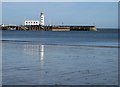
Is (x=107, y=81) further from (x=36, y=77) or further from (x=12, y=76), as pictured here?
(x=12, y=76)

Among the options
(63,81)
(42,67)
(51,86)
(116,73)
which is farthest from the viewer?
(42,67)

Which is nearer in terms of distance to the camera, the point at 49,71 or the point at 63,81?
the point at 63,81

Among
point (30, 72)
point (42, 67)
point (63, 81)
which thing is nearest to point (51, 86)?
point (63, 81)

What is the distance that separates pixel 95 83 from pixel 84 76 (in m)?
1.57

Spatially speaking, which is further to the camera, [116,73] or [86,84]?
[116,73]

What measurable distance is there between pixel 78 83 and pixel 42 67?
176 inches

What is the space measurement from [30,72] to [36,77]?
136 cm

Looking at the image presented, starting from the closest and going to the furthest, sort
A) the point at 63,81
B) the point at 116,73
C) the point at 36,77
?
the point at 63,81
the point at 36,77
the point at 116,73

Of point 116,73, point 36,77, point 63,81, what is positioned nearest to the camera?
point 63,81

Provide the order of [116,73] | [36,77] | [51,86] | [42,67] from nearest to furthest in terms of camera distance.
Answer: [51,86], [36,77], [116,73], [42,67]

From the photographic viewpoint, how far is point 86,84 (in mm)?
11219

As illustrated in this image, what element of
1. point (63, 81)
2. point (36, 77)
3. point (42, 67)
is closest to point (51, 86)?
point (63, 81)

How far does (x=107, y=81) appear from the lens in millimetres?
11938

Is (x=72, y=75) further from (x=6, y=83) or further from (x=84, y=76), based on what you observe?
(x=6, y=83)
